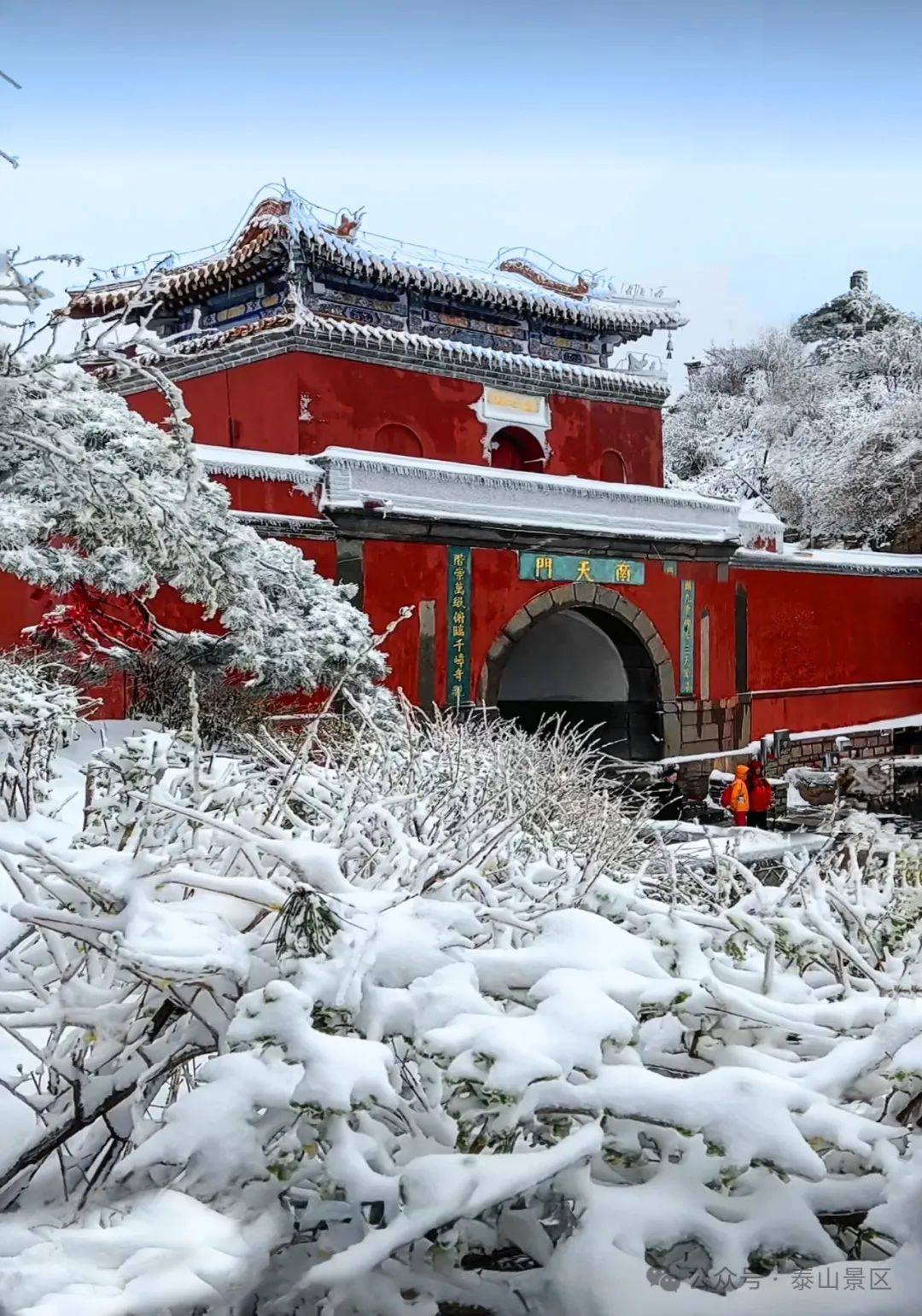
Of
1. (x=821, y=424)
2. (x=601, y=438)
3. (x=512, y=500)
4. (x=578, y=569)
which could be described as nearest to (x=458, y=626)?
(x=512, y=500)

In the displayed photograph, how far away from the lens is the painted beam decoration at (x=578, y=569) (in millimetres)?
12070

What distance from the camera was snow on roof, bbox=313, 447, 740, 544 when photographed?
10.8 m

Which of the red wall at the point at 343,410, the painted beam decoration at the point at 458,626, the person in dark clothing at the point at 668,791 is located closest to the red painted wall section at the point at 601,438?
the red wall at the point at 343,410

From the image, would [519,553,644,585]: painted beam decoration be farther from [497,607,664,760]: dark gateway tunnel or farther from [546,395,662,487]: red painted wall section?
[546,395,662,487]: red painted wall section

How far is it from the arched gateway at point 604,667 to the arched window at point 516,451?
83.9 inches

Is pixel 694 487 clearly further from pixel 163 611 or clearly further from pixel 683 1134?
pixel 683 1134

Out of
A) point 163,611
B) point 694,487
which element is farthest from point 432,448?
point 694,487

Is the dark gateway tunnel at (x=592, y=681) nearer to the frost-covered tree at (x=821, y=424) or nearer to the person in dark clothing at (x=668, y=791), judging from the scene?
the person in dark clothing at (x=668, y=791)

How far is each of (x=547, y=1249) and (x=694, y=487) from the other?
86.6 feet

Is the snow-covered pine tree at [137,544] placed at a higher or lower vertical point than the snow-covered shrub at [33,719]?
higher

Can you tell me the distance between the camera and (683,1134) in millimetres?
1959

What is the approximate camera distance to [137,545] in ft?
23.5

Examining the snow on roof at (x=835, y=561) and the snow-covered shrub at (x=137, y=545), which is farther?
the snow on roof at (x=835, y=561)

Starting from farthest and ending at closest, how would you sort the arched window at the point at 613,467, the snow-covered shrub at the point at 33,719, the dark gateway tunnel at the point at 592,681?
the arched window at the point at 613,467, the dark gateway tunnel at the point at 592,681, the snow-covered shrub at the point at 33,719
